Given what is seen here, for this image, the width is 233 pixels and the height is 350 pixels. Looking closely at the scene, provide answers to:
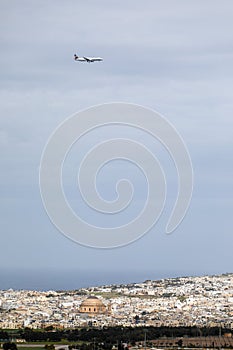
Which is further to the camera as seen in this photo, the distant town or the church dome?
the church dome

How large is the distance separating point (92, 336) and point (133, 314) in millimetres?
20610

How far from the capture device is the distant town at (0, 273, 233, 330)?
81812 mm

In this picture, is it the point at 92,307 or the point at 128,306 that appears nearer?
the point at 92,307

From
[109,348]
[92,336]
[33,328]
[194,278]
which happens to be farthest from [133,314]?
[194,278]

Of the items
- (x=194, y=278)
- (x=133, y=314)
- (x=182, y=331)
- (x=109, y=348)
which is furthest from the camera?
(x=194, y=278)

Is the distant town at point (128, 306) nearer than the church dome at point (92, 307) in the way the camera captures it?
Yes

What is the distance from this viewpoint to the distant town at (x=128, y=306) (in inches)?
3221

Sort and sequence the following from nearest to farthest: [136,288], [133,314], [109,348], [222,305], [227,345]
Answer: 1. [109,348]
2. [227,345]
3. [133,314]
4. [222,305]
5. [136,288]

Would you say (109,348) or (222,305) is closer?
(109,348)

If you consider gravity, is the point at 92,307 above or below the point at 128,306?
below

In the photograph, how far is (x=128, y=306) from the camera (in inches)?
3752

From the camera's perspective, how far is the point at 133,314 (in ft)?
291

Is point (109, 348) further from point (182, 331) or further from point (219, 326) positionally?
point (219, 326)

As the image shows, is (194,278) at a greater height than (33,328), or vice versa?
(194,278)
